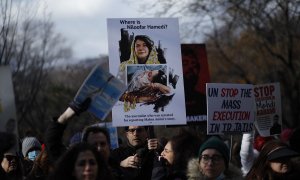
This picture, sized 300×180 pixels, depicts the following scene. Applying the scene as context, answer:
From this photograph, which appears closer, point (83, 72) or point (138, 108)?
point (138, 108)

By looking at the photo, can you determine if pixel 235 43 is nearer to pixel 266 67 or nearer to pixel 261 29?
pixel 266 67

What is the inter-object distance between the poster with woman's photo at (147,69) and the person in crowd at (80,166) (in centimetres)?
211

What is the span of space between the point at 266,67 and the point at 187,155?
80.2 feet

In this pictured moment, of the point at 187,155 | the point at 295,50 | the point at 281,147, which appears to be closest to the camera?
the point at 281,147

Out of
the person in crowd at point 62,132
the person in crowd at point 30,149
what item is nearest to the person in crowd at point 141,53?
the person in crowd at point 30,149

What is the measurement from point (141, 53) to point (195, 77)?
6.45ft

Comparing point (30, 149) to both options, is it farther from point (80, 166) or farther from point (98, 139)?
point (80, 166)

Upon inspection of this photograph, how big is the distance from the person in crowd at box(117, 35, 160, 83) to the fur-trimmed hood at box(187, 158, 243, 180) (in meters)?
1.59

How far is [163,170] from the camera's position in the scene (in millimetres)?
7391

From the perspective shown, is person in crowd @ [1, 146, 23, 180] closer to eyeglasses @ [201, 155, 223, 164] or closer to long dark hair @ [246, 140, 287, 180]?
eyeglasses @ [201, 155, 223, 164]

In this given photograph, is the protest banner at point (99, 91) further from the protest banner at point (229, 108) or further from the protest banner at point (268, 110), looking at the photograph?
the protest banner at point (268, 110)

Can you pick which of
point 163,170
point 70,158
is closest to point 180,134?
point 163,170

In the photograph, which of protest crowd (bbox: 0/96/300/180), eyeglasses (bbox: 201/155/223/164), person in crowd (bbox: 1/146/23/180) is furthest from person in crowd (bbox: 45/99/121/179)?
eyeglasses (bbox: 201/155/223/164)

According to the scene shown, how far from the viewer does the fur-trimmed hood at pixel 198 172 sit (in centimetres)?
704
